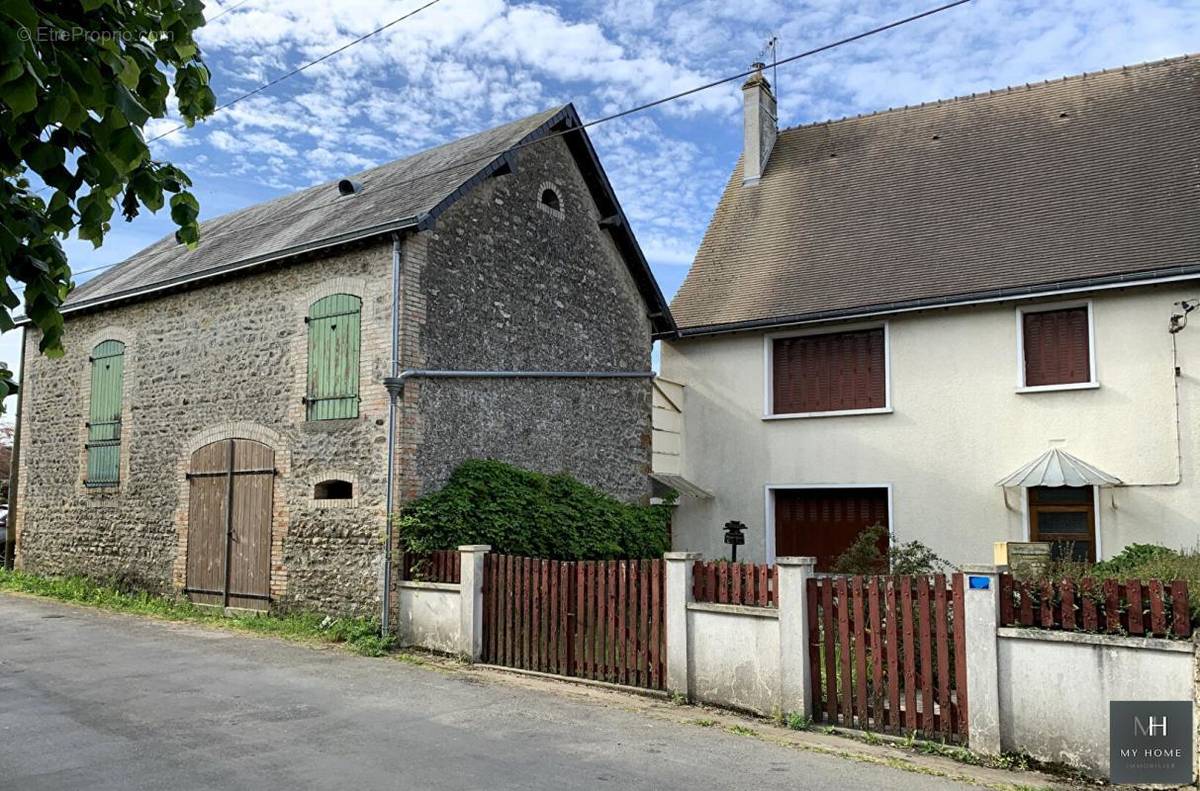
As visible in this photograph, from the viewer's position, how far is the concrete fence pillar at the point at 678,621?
29.1ft

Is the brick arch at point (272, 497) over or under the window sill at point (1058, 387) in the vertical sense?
under

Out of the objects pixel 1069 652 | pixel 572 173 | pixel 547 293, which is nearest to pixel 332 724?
pixel 1069 652

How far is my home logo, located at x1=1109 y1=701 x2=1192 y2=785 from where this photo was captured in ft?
20.5

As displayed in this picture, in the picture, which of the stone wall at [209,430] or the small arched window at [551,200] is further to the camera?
the small arched window at [551,200]

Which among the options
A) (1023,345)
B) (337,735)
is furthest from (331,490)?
(1023,345)

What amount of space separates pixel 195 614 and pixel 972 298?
12.7m

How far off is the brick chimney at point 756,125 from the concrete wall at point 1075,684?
14921mm

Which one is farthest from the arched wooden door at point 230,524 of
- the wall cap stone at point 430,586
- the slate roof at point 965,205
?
the slate roof at point 965,205

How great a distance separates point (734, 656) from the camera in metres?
8.49

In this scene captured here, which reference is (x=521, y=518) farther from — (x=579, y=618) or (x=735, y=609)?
(x=735, y=609)

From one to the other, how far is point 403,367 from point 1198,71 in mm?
14658

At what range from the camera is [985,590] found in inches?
281

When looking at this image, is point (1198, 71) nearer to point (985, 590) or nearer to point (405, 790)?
point (985, 590)

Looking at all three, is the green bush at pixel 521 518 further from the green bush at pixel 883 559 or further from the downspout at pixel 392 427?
the green bush at pixel 883 559
